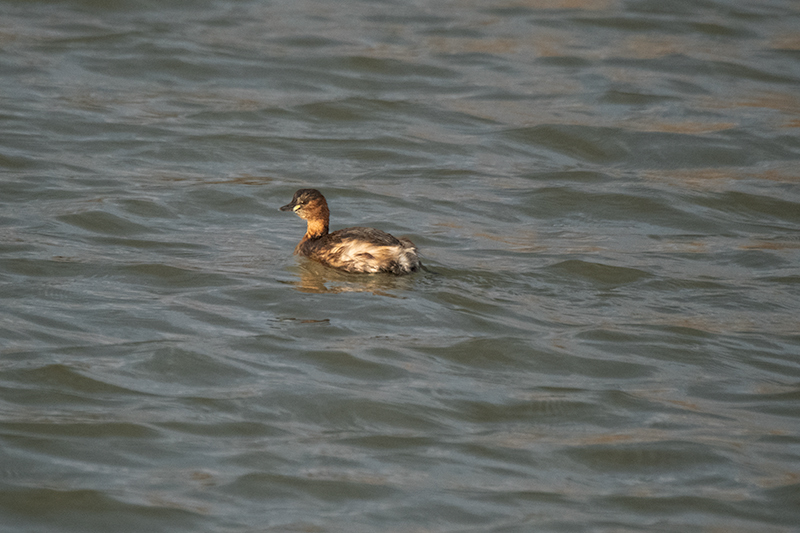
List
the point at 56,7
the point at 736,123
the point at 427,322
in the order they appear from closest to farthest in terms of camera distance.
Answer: the point at 427,322
the point at 736,123
the point at 56,7

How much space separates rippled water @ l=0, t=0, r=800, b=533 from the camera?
4996mm

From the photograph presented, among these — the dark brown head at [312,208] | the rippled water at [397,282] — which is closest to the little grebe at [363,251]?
the dark brown head at [312,208]

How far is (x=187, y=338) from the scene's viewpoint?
21.0 feet

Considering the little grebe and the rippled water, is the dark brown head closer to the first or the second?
the little grebe

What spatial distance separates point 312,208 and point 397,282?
110 cm

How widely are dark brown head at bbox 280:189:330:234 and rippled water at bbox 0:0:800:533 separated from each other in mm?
339

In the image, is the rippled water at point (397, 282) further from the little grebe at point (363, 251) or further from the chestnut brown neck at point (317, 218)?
the chestnut brown neck at point (317, 218)

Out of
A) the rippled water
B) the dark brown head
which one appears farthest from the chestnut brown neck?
the rippled water

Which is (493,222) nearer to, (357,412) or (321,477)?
(357,412)

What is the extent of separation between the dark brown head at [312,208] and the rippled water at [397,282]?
34cm

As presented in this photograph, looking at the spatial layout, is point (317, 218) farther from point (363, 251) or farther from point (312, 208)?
point (363, 251)

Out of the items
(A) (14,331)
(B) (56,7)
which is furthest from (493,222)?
(B) (56,7)

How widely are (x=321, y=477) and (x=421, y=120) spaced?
752 cm

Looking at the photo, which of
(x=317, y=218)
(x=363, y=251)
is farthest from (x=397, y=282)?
(x=317, y=218)
